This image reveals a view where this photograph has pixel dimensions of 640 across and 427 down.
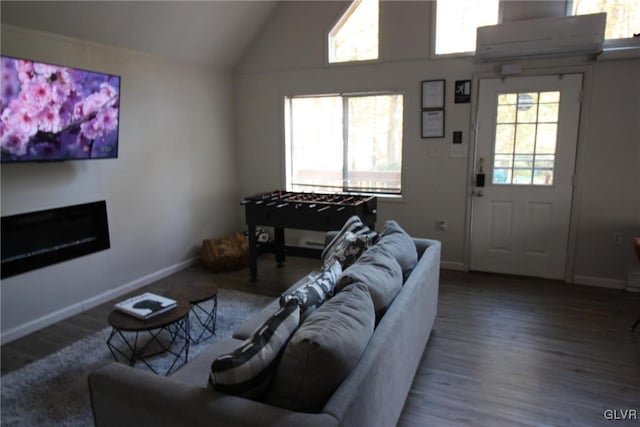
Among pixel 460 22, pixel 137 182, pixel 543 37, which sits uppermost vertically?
pixel 460 22

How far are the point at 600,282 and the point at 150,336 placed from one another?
4156 millimetres

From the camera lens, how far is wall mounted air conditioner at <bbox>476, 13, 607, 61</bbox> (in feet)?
11.8

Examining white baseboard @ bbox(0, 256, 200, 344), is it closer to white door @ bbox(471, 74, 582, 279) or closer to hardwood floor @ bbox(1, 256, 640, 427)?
hardwood floor @ bbox(1, 256, 640, 427)

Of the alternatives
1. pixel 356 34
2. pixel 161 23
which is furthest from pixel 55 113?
pixel 356 34

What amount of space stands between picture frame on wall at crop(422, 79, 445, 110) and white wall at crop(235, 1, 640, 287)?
2.7 inches

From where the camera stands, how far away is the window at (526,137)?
13.2 ft

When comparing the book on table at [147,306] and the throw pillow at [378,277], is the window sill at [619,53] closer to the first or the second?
the throw pillow at [378,277]

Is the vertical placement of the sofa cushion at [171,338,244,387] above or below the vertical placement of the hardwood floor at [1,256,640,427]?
above

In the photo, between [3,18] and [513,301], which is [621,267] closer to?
[513,301]

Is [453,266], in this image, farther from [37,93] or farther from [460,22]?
[37,93]

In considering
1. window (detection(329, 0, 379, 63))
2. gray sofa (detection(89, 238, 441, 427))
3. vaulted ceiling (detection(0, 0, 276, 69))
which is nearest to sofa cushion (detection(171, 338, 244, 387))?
gray sofa (detection(89, 238, 441, 427))

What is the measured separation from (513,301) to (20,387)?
148 inches

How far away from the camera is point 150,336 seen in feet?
10.0

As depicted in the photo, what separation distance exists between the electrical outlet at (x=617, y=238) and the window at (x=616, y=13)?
181cm
